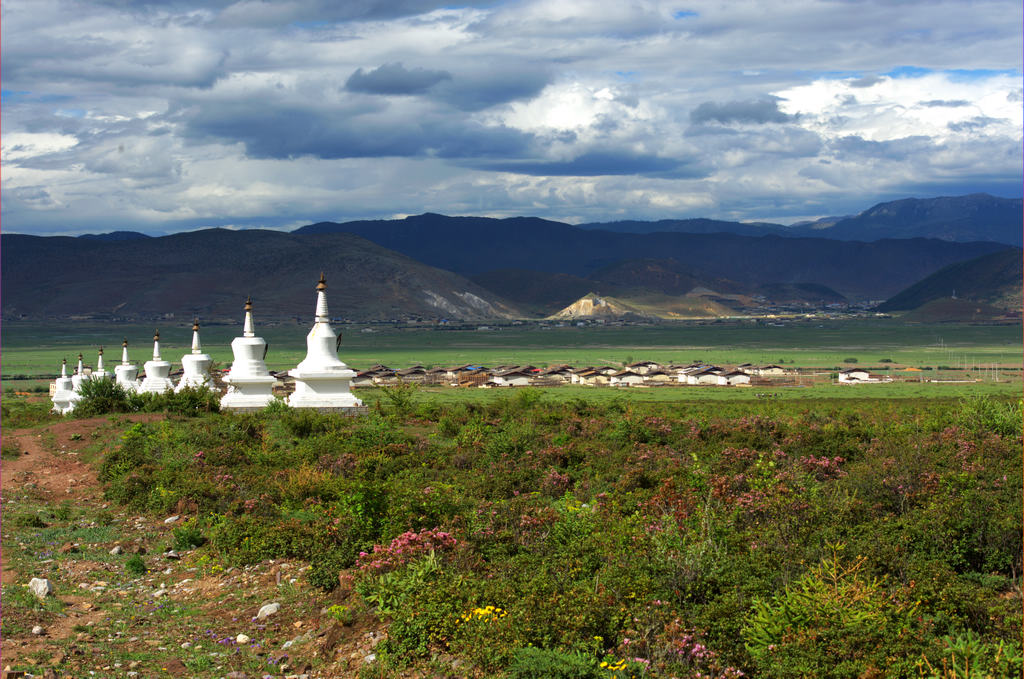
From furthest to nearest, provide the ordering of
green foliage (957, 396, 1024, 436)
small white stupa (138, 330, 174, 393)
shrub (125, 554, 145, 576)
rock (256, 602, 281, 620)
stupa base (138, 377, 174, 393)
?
small white stupa (138, 330, 174, 393) < stupa base (138, 377, 174, 393) < green foliage (957, 396, 1024, 436) < shrub (125, 554, 145, 576) < rock (256, 602, 281, 620)

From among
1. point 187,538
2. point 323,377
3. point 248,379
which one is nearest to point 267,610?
point 187,538

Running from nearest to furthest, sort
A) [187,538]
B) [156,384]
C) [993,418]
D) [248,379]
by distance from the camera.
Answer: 1. [187,538]
2. [993,418]
3. [248,379]
4. [156,384]

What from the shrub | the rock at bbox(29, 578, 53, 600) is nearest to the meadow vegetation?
the shrub

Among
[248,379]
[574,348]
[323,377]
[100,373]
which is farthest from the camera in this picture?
[574,348]

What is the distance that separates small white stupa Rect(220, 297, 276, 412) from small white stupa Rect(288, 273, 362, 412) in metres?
1.90

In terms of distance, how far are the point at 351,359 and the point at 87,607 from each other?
373ft

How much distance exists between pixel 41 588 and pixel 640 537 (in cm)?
821

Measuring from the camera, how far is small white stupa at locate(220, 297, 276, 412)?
31125 mm

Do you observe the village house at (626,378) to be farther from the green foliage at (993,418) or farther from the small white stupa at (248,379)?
the green foliage at (993,418)

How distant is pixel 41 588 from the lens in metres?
15.1

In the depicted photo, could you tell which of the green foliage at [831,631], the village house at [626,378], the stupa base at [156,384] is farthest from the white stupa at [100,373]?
the village house at [626,378]

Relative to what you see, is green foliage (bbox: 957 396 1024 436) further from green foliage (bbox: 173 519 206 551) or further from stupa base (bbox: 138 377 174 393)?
stupa base (bbox: 138 377 174 393)

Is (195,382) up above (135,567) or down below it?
above

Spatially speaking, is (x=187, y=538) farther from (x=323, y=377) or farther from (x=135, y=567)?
(x=323, y=377)
